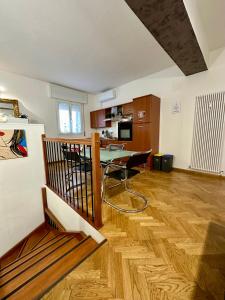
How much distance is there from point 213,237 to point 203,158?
2.23m

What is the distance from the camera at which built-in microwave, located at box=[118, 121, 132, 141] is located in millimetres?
4195

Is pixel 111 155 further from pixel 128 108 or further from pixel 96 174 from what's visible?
pixel 128 108

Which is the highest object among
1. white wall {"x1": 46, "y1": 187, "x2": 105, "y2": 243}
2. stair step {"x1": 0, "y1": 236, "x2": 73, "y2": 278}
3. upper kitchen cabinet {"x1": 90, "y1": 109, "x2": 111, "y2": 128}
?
upper kitchen cabinet {"x1": 90, "y1": 109, "x2": 111, "y2": 128}

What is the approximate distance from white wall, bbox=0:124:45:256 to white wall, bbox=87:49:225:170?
3.19 meters

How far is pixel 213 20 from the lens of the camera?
7.09 ft

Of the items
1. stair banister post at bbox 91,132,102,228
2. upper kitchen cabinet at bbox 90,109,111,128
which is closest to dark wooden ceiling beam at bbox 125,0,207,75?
A: stair banister post at bbox 91,132,102,228

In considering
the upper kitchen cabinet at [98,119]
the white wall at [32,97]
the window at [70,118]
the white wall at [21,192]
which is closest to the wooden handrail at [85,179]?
the white wall at [21,192]

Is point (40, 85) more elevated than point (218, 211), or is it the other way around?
point (40, 85)

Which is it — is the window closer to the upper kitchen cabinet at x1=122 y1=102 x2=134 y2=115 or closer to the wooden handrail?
the upper kitchen cabinet at x1=122 y1=102 x2=134 y2=115

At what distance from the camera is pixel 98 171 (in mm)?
1405

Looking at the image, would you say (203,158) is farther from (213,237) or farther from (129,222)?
(129,222)

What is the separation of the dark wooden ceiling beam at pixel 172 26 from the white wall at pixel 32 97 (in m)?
4.09

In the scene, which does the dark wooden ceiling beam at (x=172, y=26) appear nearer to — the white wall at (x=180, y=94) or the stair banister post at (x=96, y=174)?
the white wall at (x=180, y=94)

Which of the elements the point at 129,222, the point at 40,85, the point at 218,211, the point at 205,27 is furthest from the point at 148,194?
the point at 40,85
